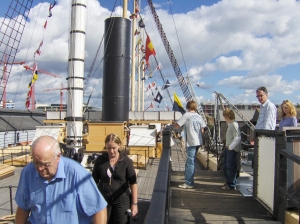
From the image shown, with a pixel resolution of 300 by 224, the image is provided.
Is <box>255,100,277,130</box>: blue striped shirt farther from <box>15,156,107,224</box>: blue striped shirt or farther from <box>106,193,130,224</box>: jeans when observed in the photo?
<box>15,156,107,224</box>: blue striped shirt

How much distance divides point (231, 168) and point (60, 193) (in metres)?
3.14

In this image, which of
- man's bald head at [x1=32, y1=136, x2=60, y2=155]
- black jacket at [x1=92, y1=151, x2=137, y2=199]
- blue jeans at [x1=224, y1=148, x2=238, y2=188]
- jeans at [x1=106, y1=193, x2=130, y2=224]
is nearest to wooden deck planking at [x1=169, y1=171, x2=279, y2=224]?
blue jeans at [x1=224, y1=148, x2=238, y2=188]

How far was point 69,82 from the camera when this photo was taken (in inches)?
318

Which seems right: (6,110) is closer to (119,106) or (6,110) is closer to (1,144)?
(1,144)

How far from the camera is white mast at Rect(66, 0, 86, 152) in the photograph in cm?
792

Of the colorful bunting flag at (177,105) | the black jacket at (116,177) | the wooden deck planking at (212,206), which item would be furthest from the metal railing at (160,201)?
the colorful bunting flag at (177,105)

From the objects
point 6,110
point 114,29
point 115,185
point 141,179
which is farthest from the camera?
point 6,110

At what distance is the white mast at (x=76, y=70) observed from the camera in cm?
792

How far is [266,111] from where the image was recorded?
4305 mm

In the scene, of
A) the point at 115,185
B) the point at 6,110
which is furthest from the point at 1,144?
the point at 115,185

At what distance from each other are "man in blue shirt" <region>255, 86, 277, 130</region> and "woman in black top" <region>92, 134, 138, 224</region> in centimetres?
229

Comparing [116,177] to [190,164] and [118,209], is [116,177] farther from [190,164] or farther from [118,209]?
[190,164]

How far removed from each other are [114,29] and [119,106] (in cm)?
383

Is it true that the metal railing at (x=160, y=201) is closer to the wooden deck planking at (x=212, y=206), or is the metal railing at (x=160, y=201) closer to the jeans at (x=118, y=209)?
the jeans at (x=118, y=209)
